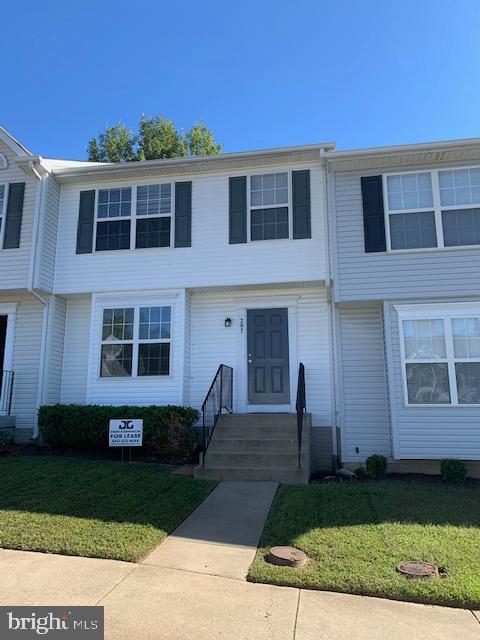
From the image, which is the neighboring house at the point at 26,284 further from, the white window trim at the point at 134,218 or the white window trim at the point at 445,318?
the white window trim at the point at 445,318

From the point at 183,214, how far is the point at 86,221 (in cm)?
228

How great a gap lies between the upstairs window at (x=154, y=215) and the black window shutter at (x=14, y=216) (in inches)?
102

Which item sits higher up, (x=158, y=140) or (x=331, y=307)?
(x=158, y=140)

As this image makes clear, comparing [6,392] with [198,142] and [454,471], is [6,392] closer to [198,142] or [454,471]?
[454,471]

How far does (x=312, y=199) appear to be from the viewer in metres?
10.4

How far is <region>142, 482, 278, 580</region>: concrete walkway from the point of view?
4684mm

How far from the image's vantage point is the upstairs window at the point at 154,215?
10.9 metres

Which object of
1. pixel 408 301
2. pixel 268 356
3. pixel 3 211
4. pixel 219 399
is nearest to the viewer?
pixel 408 301

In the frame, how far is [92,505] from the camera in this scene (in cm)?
616

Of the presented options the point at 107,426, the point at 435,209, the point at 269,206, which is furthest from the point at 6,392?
the point at 435,209

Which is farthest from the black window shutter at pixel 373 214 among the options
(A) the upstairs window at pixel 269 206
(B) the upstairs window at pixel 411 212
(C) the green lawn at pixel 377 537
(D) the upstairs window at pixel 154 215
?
(C) the green lawn at pixel 377 537

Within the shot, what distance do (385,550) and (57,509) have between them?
379cm

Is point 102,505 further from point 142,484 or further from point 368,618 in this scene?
point 368,618

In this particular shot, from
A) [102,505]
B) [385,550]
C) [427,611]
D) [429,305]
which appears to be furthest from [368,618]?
[429,305]
